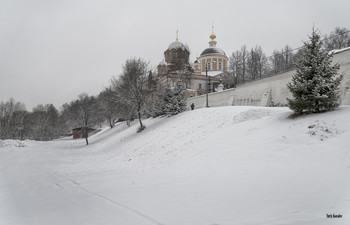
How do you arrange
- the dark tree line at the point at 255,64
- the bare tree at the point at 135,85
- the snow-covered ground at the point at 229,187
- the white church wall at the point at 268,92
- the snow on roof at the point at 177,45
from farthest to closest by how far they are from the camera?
the snow on roof at the point at 177,45
the dark tree line at the point at 255,64
the bare tree at the point at 135,85
the white church wall at the point at 268,92
the snow-covered ground at the point at 229,187

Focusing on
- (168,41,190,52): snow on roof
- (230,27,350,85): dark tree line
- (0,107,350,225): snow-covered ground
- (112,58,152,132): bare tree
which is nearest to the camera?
(0,107,350,225): snow-covered ground

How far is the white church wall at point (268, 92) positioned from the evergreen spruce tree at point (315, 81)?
6158 mm

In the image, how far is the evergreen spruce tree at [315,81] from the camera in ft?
32.1

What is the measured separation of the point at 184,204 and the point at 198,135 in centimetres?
894

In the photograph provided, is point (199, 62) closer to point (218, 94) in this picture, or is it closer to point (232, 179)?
point (218, 94)

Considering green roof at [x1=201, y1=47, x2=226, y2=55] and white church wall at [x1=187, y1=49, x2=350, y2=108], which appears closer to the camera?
white church wall at [x1=187, y1=49, x2=350, y2=108]

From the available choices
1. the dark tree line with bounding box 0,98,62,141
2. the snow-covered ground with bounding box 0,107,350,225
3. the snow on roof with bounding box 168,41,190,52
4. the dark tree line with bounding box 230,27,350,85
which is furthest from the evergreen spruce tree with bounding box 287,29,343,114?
the dark tree line with bounding box 0,98,62,141

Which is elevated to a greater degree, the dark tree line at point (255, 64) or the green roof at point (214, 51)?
the green roof at point (214, 51)

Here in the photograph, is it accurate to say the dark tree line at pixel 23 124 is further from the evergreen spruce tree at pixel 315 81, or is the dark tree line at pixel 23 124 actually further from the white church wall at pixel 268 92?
the evergreen spruce tree at pixel 315 81

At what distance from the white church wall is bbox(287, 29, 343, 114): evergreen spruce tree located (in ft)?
20.2

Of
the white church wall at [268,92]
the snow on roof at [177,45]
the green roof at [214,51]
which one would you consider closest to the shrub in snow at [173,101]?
the white church wall at [268,92]

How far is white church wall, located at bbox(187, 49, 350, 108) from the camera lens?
49.6ft

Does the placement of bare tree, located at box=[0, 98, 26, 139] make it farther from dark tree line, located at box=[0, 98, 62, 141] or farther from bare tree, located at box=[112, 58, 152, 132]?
bare tree, located at box=[112, 58, 152, 132]

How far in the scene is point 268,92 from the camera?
22.4 m
